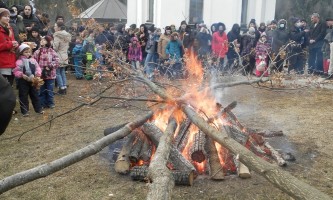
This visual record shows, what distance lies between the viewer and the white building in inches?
711

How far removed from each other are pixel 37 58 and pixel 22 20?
188 centimetres

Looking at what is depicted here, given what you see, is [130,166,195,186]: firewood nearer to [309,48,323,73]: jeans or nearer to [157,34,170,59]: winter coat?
[157,34,170,59]: winter coat

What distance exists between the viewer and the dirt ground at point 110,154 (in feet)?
14.1

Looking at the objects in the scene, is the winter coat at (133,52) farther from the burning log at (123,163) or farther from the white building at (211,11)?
the burning log at (123,163)

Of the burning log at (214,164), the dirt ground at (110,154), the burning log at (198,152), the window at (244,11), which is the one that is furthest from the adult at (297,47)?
the burning log at (198,152)

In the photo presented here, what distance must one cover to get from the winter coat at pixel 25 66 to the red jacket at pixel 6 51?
0.67ft

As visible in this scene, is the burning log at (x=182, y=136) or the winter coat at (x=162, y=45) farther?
the winter coat at (x=162, y=45)

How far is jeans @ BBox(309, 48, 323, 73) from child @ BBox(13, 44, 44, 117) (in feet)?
34.2

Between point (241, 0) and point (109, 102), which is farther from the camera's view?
point (241, 0)

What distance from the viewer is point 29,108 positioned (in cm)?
841

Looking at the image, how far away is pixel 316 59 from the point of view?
13867 millimetres

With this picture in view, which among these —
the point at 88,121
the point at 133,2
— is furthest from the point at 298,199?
the point at 133,2

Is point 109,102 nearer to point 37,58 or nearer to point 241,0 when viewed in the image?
point 37,58

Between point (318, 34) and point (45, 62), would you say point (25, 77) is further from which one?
point (318, 34)
